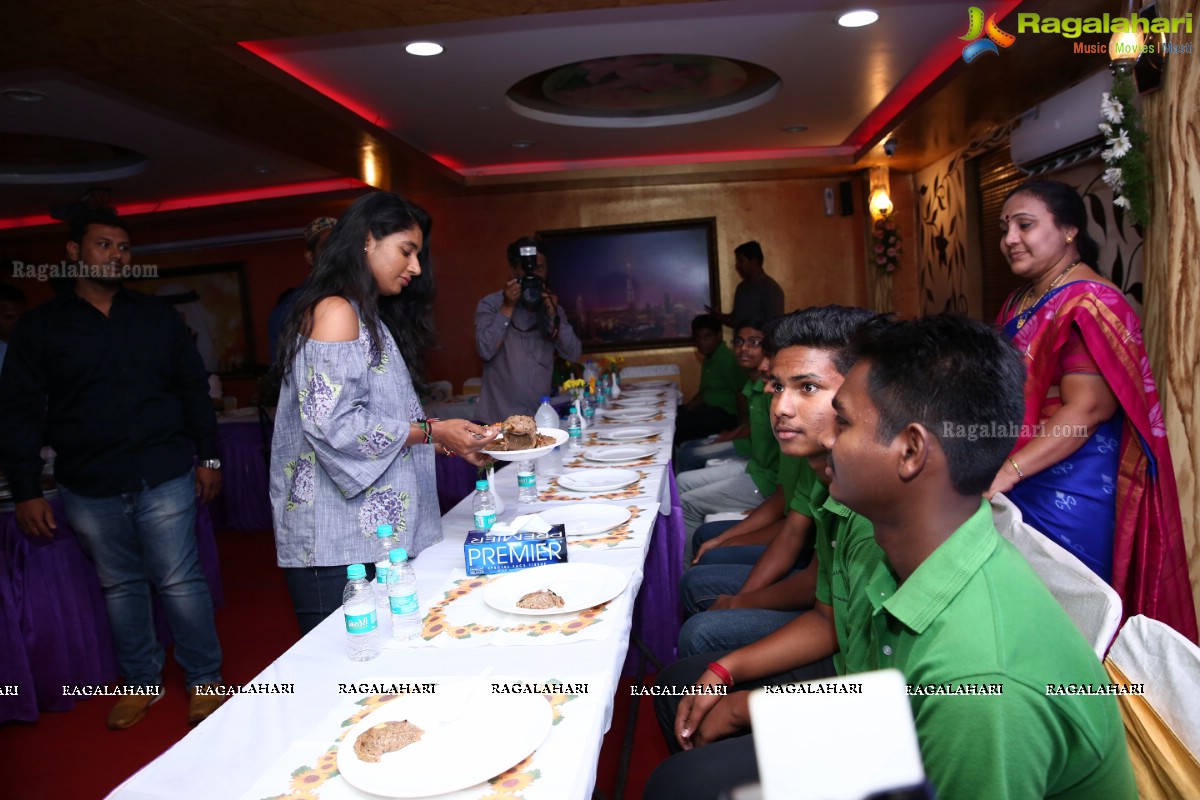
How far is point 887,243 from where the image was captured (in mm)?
7617

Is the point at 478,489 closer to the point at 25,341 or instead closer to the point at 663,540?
the point at 663,540

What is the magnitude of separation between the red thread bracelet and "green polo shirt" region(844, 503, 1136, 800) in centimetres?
67

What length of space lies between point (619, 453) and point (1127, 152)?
2053 millimetres

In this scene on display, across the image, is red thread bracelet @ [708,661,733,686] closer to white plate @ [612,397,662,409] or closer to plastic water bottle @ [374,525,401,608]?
plastic water bottle @ [374,525,401,608]

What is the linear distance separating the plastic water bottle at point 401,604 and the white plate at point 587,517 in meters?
0.53

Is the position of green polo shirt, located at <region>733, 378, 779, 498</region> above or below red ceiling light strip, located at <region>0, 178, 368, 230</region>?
below

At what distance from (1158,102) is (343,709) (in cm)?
302

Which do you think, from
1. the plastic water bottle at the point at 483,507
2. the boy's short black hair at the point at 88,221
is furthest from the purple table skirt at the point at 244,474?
the plastic water bottle at the point at 483,507

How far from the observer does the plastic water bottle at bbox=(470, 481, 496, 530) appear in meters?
1.92

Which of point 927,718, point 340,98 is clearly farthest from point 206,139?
point 927,718

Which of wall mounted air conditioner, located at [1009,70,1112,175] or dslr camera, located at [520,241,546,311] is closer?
dslr camera, located at [520,241,546,311]

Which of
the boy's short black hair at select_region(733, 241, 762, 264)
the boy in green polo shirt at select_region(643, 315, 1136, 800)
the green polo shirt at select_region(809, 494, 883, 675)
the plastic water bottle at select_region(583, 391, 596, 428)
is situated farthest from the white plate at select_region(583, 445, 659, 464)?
the boy's short black hair at select_region(733, 241, 762, 264)

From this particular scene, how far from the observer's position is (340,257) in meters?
1.84

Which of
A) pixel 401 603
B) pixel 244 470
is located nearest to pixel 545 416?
pixel 401 603
